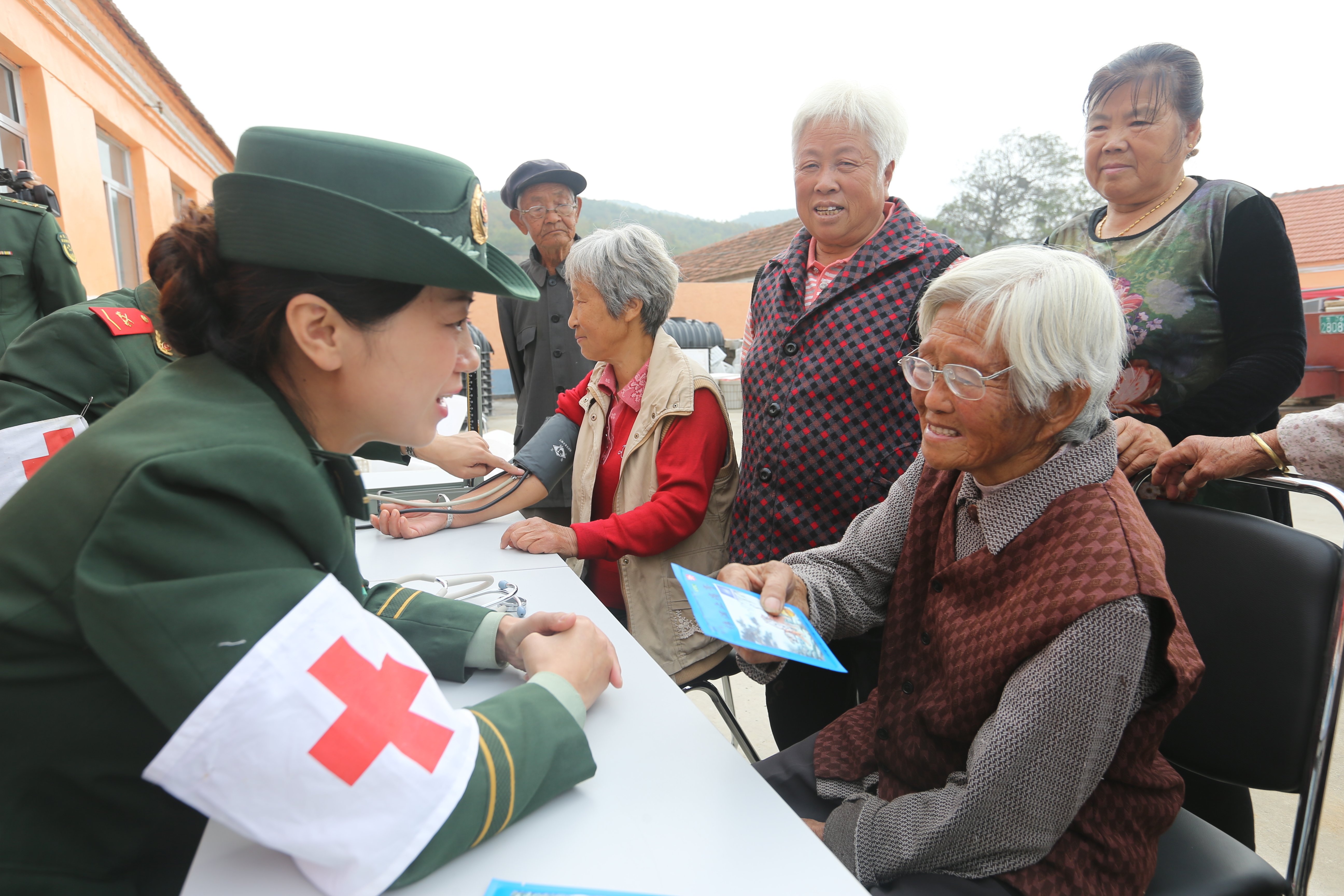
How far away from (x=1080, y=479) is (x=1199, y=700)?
20.4 inches

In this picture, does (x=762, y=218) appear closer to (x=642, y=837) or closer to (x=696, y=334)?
(x=696, y=334)

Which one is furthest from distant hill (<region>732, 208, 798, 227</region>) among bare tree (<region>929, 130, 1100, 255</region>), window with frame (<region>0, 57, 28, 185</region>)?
window with frame (<region>0, 57, 28, 185</region>)

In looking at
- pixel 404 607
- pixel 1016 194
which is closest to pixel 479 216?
pixel 404 607

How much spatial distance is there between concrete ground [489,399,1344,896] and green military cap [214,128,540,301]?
1.17m

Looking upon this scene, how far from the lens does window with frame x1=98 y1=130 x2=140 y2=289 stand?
8258 mm

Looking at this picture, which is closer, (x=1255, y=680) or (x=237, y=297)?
(x=237, y=297)

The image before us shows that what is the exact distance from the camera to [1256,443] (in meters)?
1.38

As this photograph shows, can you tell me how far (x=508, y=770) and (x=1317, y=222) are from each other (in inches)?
923

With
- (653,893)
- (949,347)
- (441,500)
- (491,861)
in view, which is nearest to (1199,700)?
(949,347)

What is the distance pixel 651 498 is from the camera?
6.97 ft

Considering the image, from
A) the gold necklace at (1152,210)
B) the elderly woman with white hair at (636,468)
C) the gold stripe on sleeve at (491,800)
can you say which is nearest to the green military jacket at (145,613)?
the gold stripe on sleeve at (491,800)

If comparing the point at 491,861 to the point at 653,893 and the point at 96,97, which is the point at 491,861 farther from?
the point at 96,97

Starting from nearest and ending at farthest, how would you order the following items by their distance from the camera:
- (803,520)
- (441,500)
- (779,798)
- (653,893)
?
(653,893), (779,798), (803,520), (441,500)

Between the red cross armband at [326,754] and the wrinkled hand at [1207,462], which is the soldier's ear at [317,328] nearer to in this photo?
the red cross armband at [326,754]
